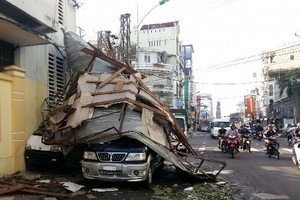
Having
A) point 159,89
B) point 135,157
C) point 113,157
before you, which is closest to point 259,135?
point 159,89

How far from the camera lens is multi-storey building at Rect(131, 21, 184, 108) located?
46.4 m

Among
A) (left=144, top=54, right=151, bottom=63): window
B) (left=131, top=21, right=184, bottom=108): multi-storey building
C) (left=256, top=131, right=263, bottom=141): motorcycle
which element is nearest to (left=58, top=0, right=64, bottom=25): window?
(left=256, top=131, right=263, bottom=141): motorcycle

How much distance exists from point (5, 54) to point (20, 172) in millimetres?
3704

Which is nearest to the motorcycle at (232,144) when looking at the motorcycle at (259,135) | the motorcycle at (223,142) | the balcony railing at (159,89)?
the motorcycle at (223,142)

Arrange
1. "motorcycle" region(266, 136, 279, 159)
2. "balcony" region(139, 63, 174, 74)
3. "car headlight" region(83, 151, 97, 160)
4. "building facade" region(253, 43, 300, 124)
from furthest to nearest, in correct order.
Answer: "building facade" region(253, 43, 300, 124) → "balcony" region(139, 63, 174, 74) → "motorcycle" region(266, 136, 279, 159) → "car headlight" region(83, 151, 97, 160)

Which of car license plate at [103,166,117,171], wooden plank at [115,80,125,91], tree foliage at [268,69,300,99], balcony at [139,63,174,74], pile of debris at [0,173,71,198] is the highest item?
balcony at [139,63,174,74]

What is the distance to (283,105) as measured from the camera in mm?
48375

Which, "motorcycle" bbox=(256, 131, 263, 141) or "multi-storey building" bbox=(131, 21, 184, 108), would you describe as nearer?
"motorcycle" bbox=(256, 131, 263, 141)

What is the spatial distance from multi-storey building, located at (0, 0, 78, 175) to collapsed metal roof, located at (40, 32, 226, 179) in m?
0.91

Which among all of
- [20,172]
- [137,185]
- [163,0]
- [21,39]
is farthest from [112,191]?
[163,0]

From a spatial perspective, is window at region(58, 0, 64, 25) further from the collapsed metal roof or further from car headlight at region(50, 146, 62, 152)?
car headlight at region(50, 146, 62, 152)

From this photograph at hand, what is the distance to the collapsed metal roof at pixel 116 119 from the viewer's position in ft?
26.3

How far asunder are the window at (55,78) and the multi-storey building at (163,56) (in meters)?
30.6

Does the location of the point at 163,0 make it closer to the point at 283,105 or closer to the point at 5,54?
the point at 5,54
